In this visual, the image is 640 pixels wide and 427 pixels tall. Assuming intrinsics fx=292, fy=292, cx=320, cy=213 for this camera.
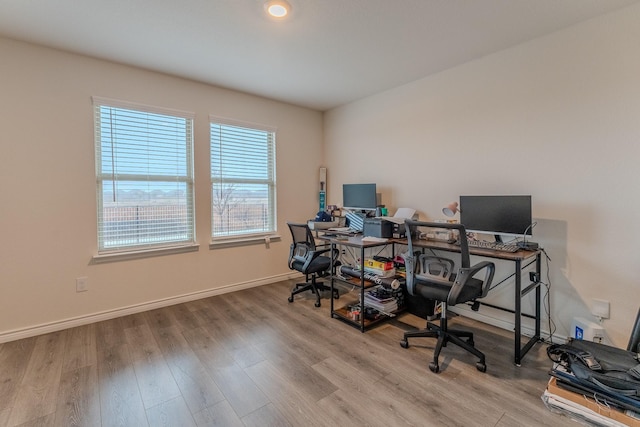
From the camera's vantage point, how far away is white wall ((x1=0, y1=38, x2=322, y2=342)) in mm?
2500

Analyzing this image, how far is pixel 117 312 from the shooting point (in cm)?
298

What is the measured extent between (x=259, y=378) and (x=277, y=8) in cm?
257

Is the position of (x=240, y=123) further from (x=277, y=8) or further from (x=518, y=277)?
(x=518, y=277)

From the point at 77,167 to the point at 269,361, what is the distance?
99.4 inches

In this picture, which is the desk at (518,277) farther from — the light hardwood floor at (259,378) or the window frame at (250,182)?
the window frame at (250,182)

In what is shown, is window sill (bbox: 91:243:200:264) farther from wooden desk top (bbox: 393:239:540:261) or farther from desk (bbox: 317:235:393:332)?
wooden desk top (bbox: 393:239:540:261)

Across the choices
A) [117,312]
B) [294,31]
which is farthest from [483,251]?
[117,312]

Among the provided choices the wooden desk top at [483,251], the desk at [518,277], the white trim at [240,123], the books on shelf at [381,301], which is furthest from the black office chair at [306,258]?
the white trim at [240,123]

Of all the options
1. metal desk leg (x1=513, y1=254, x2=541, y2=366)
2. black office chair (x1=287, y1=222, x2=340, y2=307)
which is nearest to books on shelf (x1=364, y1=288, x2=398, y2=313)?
black office chair (x1=287, y1=222, x2=340, y2=307)

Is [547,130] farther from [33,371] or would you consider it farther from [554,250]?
[33,371]

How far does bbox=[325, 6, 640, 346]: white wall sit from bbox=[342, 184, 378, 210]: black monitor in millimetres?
606

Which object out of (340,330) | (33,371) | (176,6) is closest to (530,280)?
(340,330)

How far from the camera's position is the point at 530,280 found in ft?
8.28

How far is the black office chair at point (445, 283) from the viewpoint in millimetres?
1985
